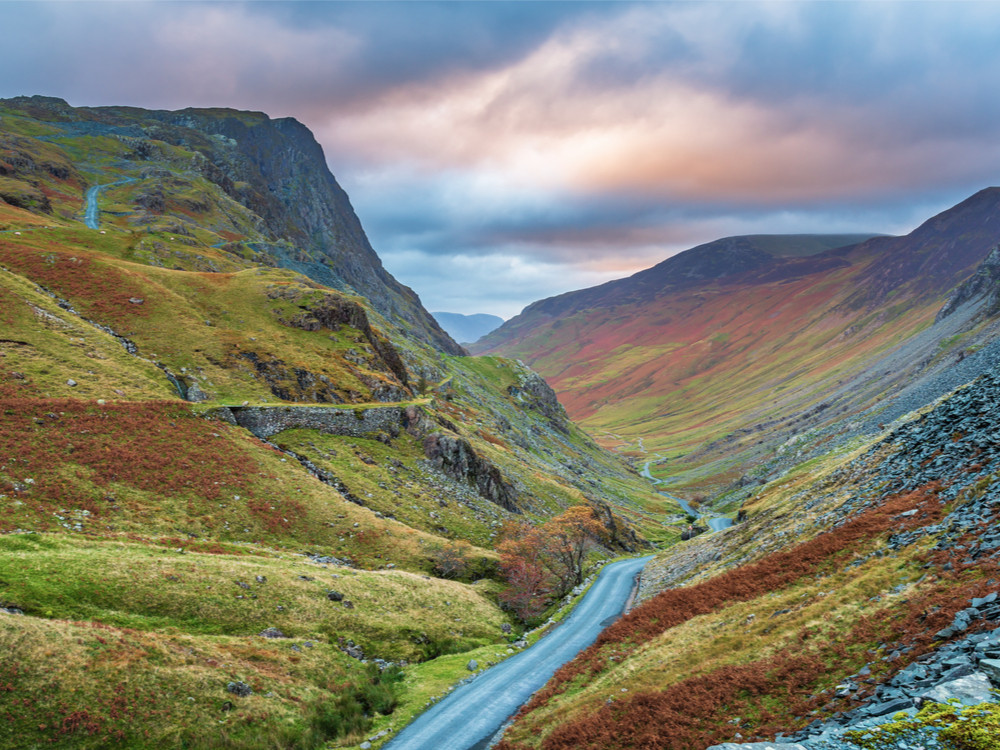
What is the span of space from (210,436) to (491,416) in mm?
106841

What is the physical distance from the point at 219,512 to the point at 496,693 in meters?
33.3

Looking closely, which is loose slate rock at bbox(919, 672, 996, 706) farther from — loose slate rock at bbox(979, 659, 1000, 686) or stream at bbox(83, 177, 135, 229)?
stream at bbox(83, 177, 135, 229)

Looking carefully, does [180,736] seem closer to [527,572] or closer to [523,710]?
[523,710]

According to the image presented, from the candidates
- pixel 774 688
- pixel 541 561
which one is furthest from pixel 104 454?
pixel 774 688

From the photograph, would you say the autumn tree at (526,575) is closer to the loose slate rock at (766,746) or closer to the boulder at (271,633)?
the boulder at (271,633)

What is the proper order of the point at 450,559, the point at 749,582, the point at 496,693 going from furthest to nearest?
the point at 450,559, the point at 749,582, the point at 496,693

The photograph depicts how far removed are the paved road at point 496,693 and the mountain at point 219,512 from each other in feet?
5.88

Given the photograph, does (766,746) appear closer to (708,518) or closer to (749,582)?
(749,582)

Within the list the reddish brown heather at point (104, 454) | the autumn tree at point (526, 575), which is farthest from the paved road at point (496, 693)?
the reddish brown heather at point (104, 454)

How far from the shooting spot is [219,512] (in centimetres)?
5025

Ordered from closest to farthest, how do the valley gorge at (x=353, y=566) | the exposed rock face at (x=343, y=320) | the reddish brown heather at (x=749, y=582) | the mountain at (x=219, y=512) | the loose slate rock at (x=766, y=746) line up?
the loose slate rock at (x=766, y=746) → the valley gorge at (x=353, y=566) → the mountain at (x=219, y=512) → the reddish brown heather at (x=749, y=582) → the exposed rock face at (x=343, y=320)

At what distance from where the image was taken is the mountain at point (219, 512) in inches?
1056

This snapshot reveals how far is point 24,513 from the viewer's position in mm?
38062

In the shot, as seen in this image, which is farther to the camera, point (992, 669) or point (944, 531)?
point (944, 531)
